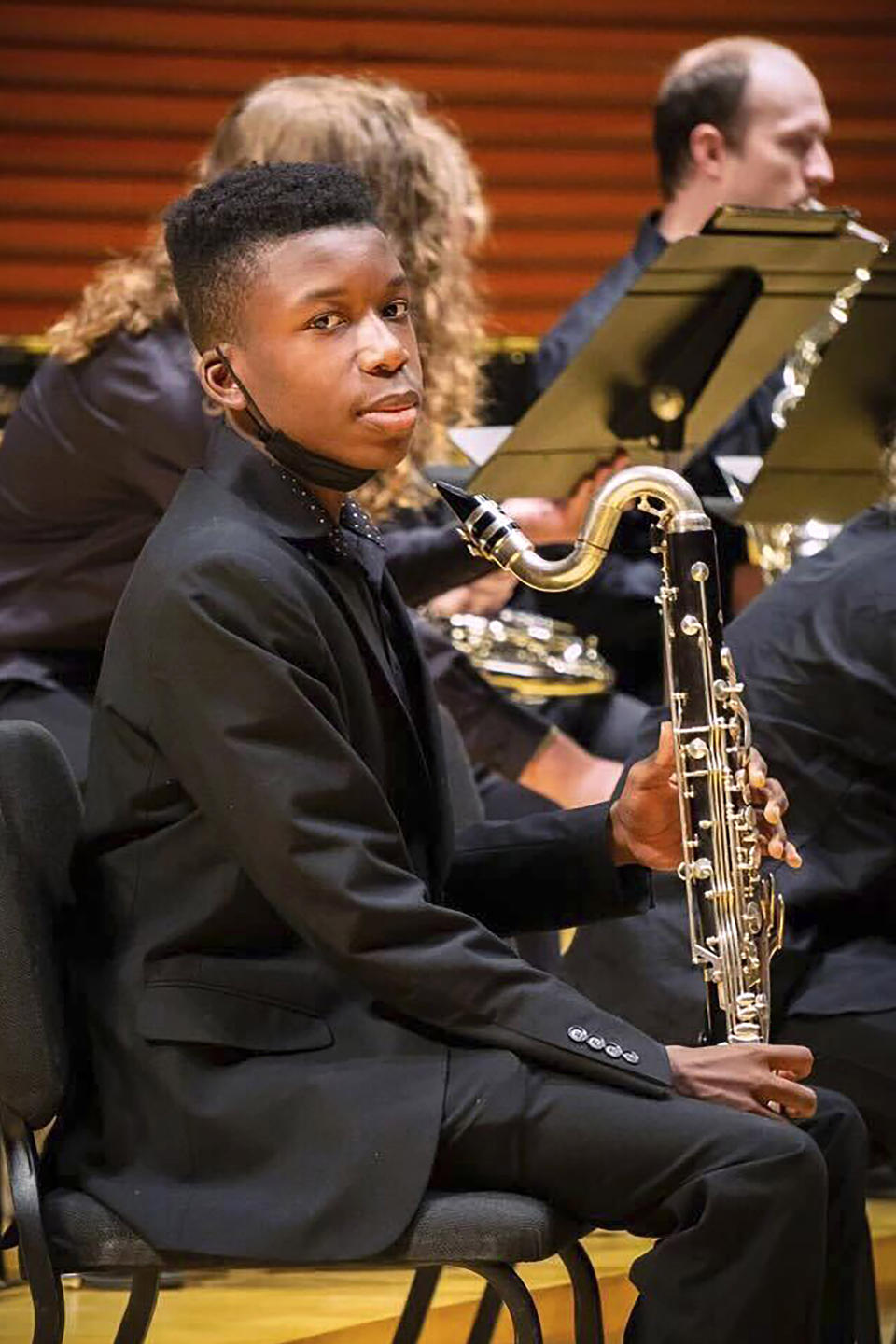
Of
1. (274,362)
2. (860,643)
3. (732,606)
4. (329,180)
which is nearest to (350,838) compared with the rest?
(274,362)

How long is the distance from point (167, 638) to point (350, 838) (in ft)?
0.79

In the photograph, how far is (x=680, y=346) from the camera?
3490mm

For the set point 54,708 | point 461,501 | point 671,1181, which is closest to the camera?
point 671,1181

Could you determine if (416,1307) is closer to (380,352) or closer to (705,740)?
(705,740)

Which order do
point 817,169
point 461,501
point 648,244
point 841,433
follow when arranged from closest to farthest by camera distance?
1. point 461,501
2. point 841,433
3. point 817,169
4. point 648,244

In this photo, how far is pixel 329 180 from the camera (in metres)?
2.22

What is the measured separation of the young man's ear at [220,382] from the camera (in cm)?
219

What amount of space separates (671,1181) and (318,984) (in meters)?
0.35

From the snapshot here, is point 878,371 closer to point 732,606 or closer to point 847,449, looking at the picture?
point 847,449

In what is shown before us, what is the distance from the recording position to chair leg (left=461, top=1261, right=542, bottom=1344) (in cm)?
196

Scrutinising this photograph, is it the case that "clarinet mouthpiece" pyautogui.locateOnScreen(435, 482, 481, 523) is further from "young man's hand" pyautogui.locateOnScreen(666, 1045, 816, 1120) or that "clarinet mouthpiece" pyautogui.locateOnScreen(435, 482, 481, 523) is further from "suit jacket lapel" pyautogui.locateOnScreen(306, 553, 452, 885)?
"young man's hand" pyautogui.locateOnScreen(666, 1045, 816, 1120)

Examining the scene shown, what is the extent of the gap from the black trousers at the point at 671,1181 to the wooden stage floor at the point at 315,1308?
3.76 ft

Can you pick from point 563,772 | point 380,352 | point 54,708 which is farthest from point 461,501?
point 563,772

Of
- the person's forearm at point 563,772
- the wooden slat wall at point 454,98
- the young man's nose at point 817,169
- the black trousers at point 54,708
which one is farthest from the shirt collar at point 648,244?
the black trousers at point 54,708
